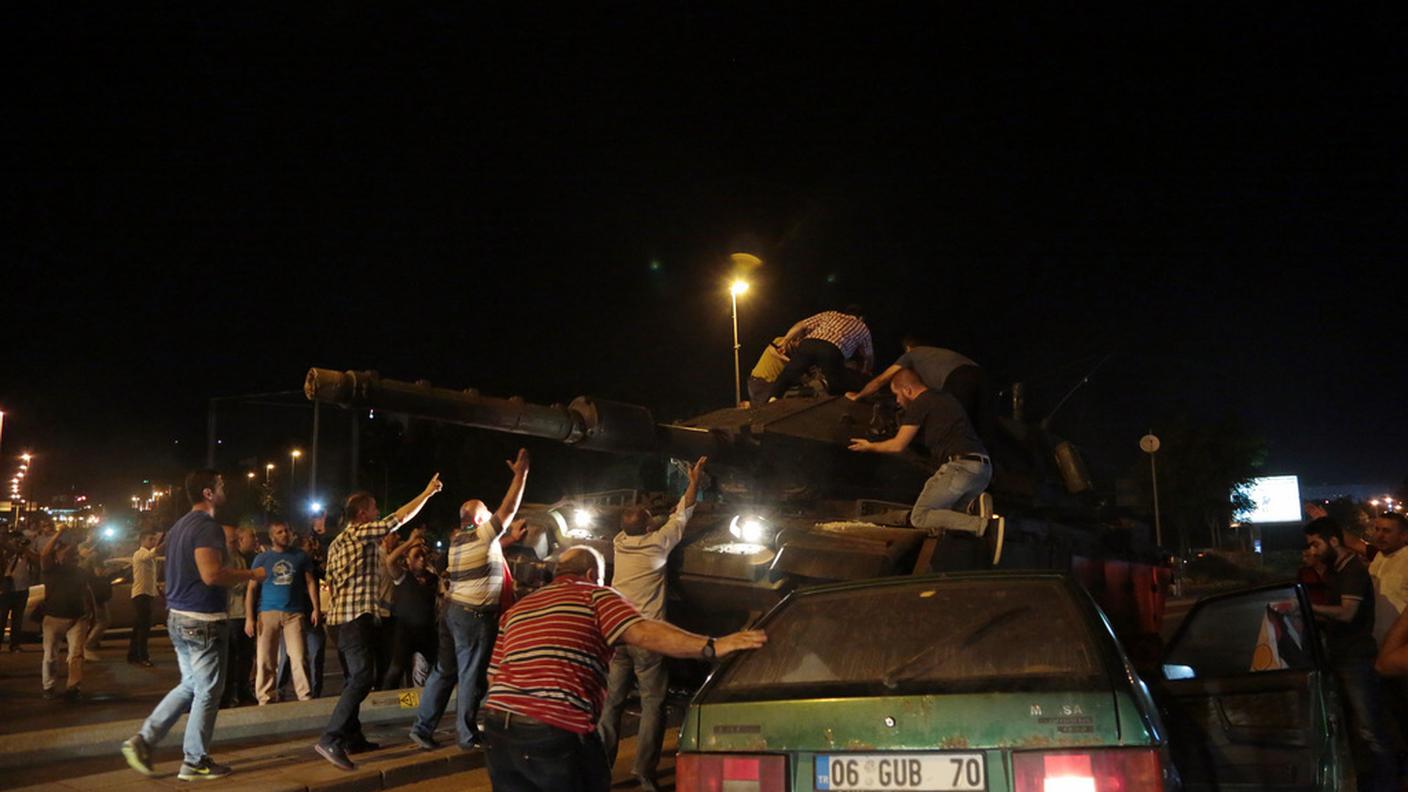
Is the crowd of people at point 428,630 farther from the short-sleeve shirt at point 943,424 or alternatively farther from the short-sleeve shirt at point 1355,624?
the short-sleeve shirt at point 1355,624

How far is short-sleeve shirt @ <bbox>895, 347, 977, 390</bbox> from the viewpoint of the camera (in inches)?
392

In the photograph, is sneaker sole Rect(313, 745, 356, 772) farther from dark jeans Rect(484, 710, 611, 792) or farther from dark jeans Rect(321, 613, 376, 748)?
dark jeans Rect(484, 710, 611, 792)

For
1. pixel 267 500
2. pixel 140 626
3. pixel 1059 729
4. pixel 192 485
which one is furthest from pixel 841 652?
pixel 267 500

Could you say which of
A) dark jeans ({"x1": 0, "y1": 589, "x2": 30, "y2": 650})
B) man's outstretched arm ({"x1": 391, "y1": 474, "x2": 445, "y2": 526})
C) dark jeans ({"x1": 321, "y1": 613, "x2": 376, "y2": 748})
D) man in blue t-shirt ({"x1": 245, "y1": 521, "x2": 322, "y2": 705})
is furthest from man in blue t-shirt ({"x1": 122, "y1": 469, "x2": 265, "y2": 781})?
dark jeans ({"x1": 0, "y1": 589, "x2": 30, "y2": 650})

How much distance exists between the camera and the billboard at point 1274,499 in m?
47.5

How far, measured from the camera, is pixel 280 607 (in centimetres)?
1034

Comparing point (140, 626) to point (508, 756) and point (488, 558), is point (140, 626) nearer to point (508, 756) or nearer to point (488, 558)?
point (488, 558)

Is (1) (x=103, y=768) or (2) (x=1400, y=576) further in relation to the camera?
(1) (x=103, y=768)

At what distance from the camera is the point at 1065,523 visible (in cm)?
1121

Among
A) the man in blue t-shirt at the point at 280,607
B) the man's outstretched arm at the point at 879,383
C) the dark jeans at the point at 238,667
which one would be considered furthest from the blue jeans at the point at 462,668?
the man's outstretched arm at the point at 879,383

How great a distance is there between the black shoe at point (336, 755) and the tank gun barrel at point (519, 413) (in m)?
2.35

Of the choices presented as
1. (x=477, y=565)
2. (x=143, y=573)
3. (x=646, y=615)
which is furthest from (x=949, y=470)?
(x=143, y=573)

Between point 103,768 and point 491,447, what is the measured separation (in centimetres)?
3643

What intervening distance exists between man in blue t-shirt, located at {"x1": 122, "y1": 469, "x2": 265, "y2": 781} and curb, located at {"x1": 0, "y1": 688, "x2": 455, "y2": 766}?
40.8 inches
